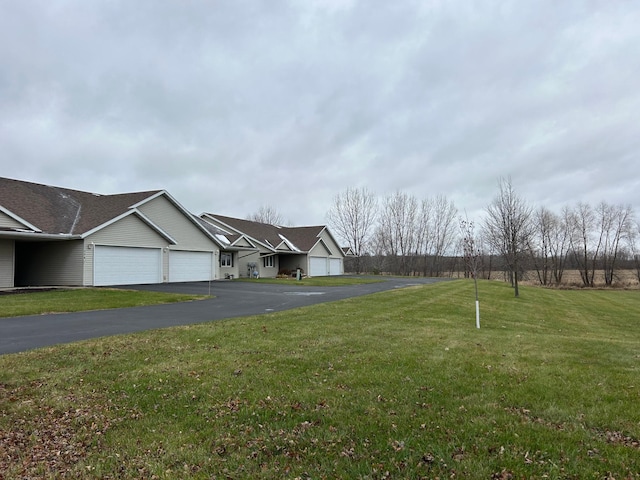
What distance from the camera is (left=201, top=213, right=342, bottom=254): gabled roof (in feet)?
121

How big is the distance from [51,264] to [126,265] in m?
3.62

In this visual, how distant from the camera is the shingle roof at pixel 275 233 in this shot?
3719 centimetres

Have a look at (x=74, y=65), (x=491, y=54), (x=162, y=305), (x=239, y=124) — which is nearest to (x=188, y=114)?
(x=239, y=124)

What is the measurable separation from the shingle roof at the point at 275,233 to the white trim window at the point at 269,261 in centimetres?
156

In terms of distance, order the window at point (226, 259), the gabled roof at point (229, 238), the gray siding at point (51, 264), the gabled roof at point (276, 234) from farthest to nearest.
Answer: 1. the gabled roof at point (276, 234)
2. the window at point (226, 259)
3. the gabled roof at point (229, 238)
4. the gray siding at point (51, 264)

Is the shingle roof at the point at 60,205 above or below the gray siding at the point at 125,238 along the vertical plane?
above

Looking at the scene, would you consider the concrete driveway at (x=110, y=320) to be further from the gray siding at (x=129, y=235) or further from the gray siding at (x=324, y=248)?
the gray siding at (x=324, y=248)

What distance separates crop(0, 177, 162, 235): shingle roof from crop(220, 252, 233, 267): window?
861 centimetres

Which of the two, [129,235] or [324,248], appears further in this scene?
[324,248]

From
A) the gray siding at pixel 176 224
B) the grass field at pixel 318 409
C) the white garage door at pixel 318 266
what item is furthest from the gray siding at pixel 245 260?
the grass field at pixel 318 409

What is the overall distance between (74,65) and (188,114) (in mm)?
6422

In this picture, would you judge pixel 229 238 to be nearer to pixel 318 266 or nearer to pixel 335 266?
pixel 318 266

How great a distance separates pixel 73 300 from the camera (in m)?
15.0

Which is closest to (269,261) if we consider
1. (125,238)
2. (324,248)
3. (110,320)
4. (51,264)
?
(324,248)
